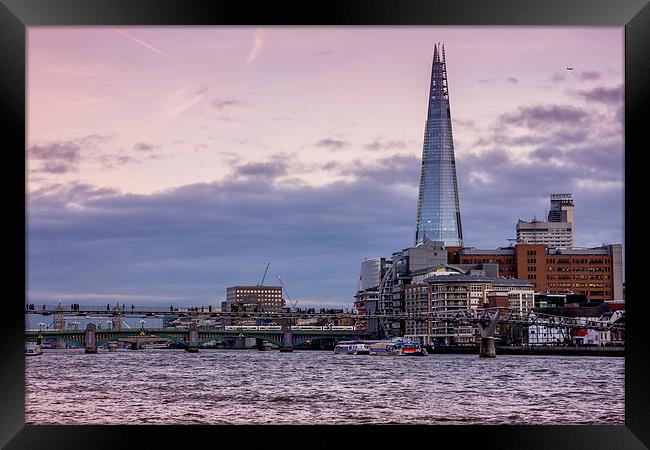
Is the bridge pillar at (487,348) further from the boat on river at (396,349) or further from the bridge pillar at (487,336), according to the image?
the boat on river at (396,349)

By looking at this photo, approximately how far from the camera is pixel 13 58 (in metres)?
7.43

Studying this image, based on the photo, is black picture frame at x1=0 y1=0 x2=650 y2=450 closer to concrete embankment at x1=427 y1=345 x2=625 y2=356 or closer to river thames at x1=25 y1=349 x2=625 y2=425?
river thames at x1=25 y1=349 x2=625 y2=425

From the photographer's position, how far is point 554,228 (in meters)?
89.1

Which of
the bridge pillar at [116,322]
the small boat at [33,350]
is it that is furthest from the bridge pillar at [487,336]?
the small boat at [33,350]

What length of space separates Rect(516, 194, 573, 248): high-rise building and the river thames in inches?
1551

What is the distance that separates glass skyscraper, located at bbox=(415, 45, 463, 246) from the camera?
98.3 metres

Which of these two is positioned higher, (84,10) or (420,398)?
(84,10)

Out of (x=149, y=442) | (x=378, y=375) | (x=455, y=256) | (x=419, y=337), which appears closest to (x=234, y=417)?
(x=149, y=442)

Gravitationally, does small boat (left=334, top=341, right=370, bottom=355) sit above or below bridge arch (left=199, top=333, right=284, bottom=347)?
below

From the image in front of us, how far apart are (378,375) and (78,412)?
1877cm

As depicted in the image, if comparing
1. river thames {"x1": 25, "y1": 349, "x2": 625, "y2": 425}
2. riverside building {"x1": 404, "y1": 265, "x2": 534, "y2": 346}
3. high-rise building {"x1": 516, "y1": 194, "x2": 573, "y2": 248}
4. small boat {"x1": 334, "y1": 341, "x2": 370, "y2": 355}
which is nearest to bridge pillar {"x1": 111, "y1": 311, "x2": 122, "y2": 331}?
river thames {"x1": 25, "y1": 349, "x2": 625, "y2": 425}

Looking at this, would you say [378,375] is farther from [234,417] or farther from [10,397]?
[10,397]

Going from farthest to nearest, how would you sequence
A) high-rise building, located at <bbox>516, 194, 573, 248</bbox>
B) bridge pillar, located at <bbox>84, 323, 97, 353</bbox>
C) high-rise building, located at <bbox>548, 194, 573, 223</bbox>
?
high-rise building, located at <bbox>548, 194, 573, 223</bbox>, high-rise building, located at <bbox>516, 194, 573, 248</bbox>, bridge pillar, located at <bbox>84, 323, 97, 353</bbox>

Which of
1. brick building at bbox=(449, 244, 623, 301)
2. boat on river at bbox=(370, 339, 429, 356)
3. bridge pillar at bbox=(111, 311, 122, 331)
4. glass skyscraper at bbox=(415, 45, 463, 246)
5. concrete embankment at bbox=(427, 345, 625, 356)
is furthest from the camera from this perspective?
glass skyscraper at bbox=(415, 45, 463, 246)
